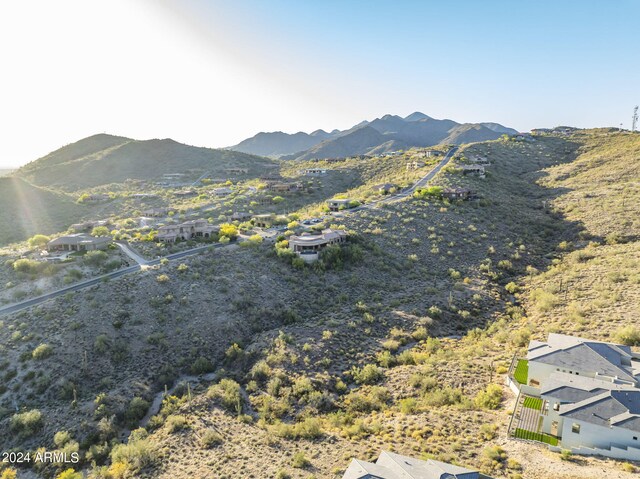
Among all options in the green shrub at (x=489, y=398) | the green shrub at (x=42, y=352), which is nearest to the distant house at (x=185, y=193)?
the green shrub at (x=42, y=352)

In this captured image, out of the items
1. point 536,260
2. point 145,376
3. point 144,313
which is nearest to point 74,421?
point 145,376

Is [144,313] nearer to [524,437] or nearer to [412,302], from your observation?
[412,302]

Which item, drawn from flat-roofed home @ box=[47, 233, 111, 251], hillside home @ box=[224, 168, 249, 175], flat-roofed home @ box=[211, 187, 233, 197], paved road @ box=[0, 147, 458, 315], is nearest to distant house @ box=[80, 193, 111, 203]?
flat-roofed home @ box=[211, 187, 233, 197]

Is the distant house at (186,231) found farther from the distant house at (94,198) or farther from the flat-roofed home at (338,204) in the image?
the distant house at (94,198)

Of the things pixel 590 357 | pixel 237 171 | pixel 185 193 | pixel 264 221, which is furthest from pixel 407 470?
pixel 237 171

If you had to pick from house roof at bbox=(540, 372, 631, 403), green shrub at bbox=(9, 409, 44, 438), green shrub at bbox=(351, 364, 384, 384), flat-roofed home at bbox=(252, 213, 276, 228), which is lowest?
green shrub at bbox=(351, 364, 384, 384)

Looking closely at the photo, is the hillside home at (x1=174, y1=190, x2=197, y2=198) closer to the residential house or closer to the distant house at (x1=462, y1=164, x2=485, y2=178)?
the residential house
